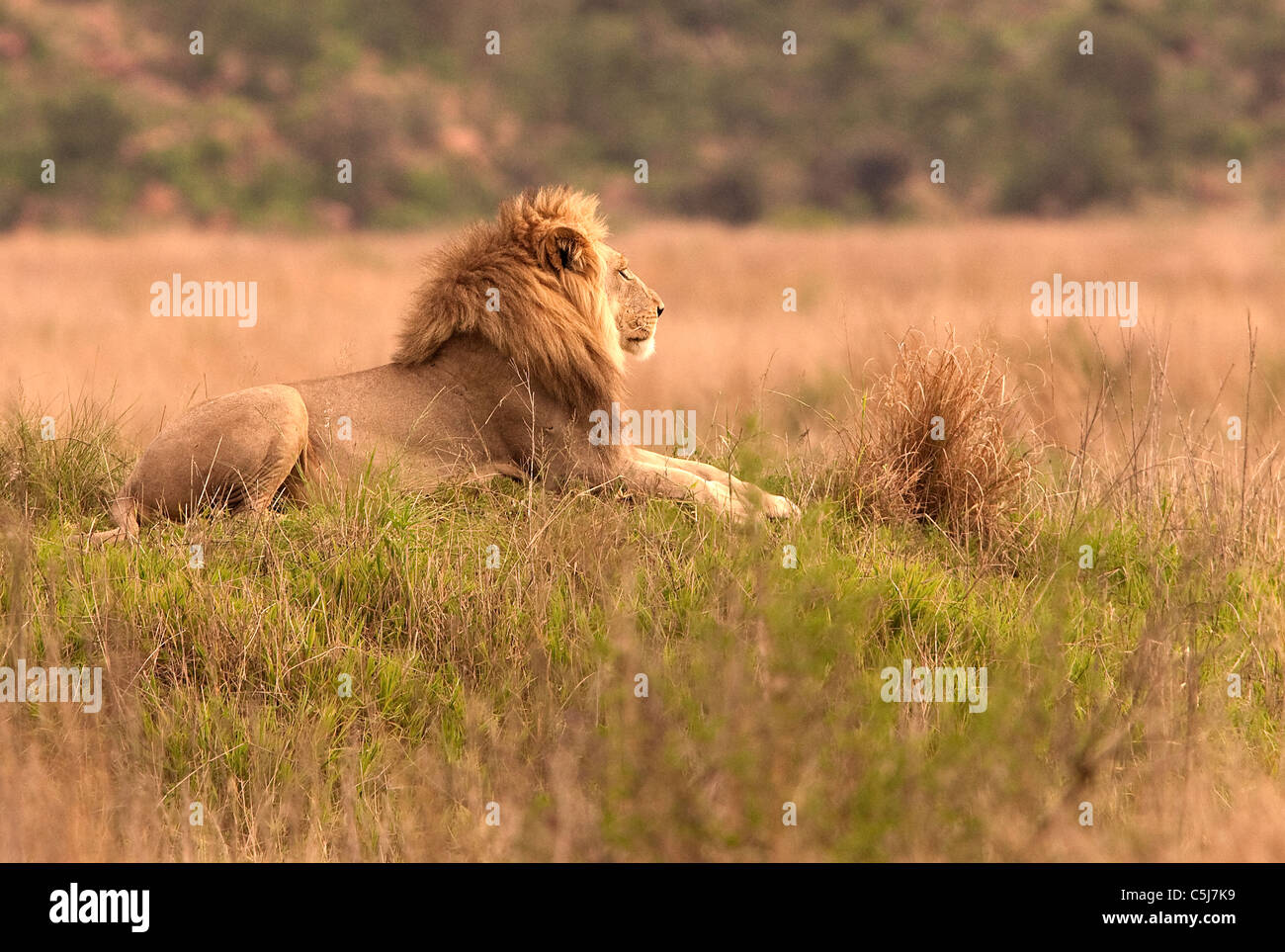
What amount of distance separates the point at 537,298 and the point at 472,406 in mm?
504

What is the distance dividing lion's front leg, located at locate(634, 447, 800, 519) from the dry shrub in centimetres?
32

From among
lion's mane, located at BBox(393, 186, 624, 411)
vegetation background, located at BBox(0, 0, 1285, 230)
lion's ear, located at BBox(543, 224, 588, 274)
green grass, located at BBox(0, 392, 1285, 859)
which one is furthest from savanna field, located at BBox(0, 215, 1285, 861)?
vegetation background, located at BBox(0, 0, 1285, 230)

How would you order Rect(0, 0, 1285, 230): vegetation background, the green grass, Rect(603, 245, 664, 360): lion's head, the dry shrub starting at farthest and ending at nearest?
Rect(0, 0, 1285, 230): vegetation background, Rect(603, 245, 664, 360): lion's head, the dry shrub, the green grass

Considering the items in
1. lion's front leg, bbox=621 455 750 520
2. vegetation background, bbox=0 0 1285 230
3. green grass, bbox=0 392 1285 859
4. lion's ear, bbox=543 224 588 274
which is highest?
vegetation background, bbox=0 0 1285 230

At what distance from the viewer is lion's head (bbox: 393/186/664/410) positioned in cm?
602

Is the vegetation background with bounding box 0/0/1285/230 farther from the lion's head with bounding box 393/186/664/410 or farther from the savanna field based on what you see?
the savanna field

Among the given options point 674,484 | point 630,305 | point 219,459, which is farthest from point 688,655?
point 630,305

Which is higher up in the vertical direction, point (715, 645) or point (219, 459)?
point (219, 459)

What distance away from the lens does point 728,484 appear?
215 inches

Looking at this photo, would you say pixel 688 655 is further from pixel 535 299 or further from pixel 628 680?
pixel 535 299

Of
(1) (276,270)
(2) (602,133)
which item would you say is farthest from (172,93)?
(1) (276,270)

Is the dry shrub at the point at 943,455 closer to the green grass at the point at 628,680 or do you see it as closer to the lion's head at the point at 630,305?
the green grass at the point at 628,680

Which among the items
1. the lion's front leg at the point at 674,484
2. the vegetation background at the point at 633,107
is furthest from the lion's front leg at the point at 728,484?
the vegetation background at the point at 633,107
